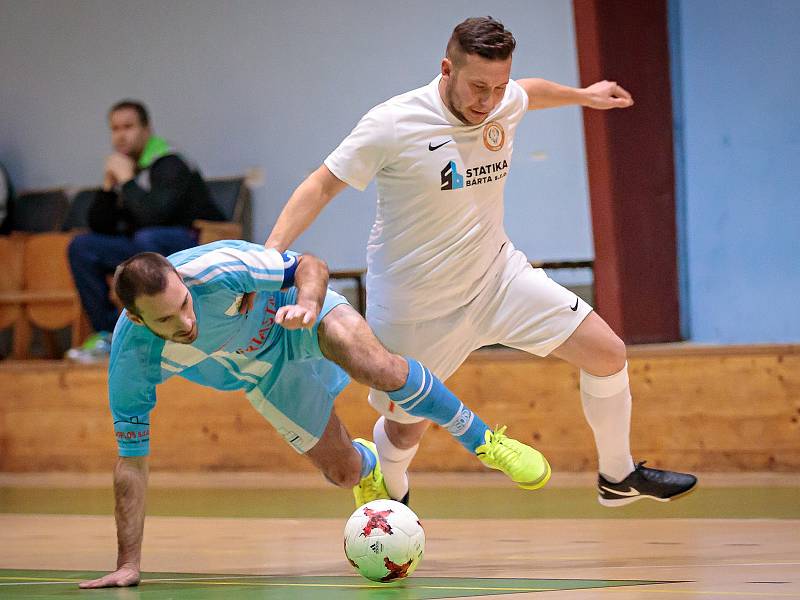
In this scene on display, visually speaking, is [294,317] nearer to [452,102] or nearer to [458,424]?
[458,424]

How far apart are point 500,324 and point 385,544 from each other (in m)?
1.00

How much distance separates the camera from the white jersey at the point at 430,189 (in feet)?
13.6

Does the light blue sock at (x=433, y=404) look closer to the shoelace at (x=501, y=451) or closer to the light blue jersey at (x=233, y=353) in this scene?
the shoelace at (x=501, y=451)

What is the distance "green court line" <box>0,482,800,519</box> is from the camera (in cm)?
539

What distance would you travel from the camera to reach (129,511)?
12.5ft

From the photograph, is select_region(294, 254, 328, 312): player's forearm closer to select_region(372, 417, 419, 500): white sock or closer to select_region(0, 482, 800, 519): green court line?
select_region(372, 417, 419, 500): white sock

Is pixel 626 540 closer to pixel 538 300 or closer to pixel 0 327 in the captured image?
pixel 538 300

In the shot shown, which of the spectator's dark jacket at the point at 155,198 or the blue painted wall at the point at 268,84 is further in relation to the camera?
the blue painted wall at the point at 268,84

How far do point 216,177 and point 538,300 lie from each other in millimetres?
5854

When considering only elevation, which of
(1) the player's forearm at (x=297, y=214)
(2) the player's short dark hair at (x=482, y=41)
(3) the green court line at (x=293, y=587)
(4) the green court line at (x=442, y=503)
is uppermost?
(2) the player's short dark hair at (x=482, y=41)

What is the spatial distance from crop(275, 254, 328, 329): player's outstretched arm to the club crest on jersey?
2.37 feet

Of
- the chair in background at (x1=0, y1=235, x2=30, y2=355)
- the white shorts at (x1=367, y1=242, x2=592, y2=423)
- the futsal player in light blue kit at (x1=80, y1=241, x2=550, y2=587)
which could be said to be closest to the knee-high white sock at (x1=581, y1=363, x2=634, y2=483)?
the white shorts at (x1=367, y1=242, x2=592, y2=423)

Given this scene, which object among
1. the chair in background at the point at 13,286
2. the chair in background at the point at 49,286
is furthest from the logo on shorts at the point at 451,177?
the chair in background at the point at 13,286

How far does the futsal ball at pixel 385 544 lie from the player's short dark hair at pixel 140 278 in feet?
3.05
